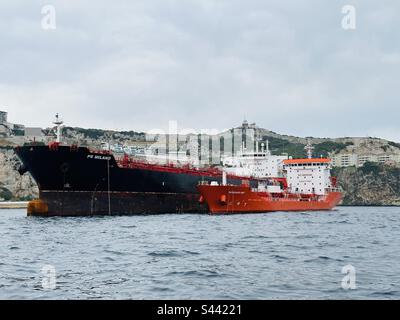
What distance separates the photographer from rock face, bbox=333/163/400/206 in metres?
167

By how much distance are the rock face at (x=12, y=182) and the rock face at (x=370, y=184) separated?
10382cm

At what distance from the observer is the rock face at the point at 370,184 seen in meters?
167

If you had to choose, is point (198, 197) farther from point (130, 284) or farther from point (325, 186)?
point (130, 284)

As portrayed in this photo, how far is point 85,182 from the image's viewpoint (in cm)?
4291

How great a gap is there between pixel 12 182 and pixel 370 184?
11998 cm

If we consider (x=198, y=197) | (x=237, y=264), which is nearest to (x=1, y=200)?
(x=198, y=197)

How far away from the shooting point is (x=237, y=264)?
648 inches

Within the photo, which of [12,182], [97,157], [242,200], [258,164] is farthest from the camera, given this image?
[12,182]

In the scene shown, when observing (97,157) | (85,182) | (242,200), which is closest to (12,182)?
(242,200)

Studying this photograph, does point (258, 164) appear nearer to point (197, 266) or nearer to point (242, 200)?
point (242, 200)

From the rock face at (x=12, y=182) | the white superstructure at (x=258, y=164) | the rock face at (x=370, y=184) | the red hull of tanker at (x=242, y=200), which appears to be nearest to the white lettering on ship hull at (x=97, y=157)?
the red hull of tanker at (x=242, y=200)

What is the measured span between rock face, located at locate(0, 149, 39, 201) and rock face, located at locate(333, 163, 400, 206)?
103819mm

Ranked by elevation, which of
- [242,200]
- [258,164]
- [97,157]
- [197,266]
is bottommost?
[197,266]

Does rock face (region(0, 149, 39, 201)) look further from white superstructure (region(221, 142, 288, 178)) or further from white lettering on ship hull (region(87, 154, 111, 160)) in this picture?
white lettering on ship hull (region(87, 154, 111, 160))
